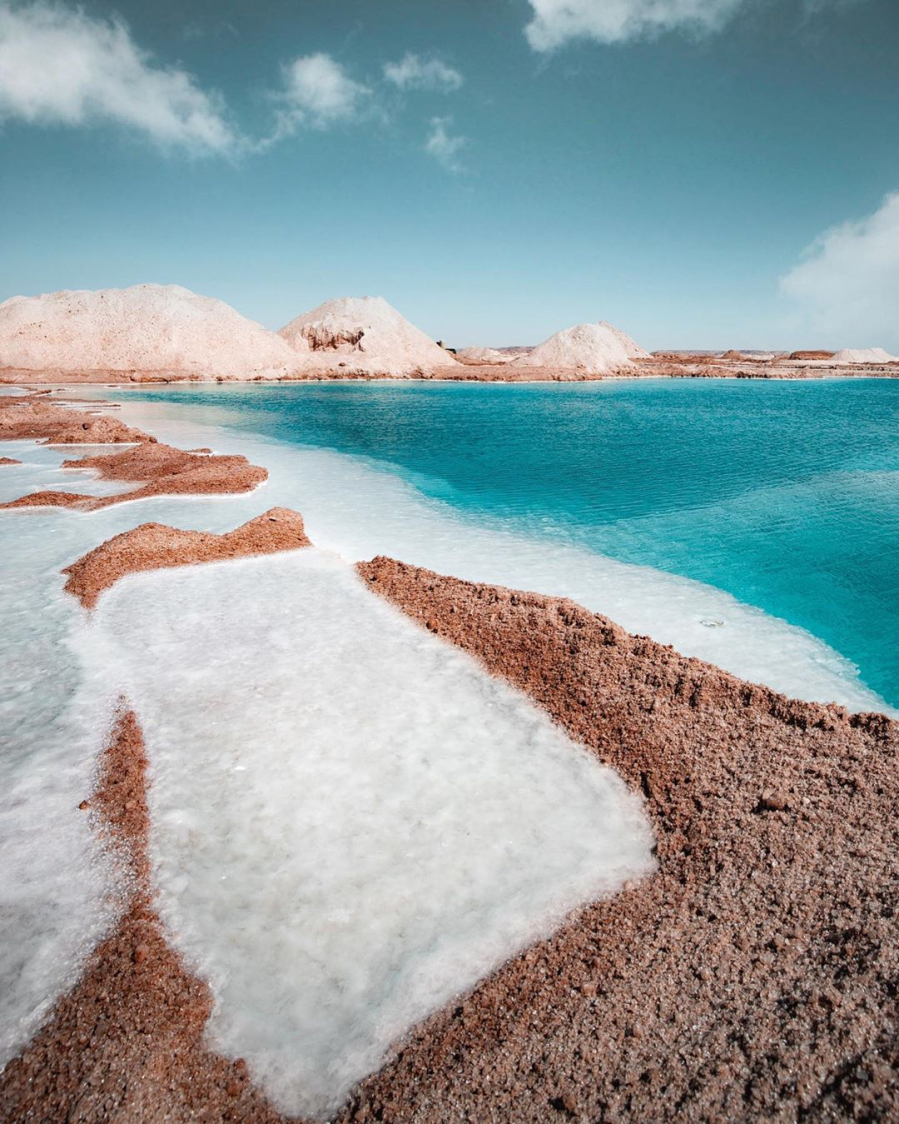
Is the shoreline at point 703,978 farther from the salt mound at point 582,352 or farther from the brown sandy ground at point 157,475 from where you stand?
the salt mound at point 582,352

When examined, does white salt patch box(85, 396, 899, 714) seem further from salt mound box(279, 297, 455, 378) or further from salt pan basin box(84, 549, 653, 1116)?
salt mound box(279, 297, 455, 378)

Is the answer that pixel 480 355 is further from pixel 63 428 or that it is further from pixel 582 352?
pixel 63 428

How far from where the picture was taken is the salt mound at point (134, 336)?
265 ft

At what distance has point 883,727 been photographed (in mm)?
5891

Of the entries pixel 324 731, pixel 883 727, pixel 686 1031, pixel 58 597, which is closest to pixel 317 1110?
pixel 686 1031

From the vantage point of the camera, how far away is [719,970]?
3.69 m

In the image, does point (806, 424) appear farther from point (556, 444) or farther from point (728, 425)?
point (556, 444)

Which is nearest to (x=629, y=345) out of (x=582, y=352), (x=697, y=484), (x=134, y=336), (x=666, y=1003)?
(x=582, y=352)

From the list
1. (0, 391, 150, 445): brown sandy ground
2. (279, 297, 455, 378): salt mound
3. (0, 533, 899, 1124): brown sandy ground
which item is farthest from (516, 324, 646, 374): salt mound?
(0, 533, 899, 1124): brown sandy ground

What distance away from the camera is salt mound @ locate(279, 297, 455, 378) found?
333 ft

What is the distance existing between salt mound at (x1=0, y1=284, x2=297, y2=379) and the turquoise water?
39912 mm

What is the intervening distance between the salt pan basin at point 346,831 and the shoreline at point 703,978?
0.81 ft

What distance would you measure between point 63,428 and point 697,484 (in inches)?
1171

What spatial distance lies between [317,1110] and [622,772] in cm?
378
